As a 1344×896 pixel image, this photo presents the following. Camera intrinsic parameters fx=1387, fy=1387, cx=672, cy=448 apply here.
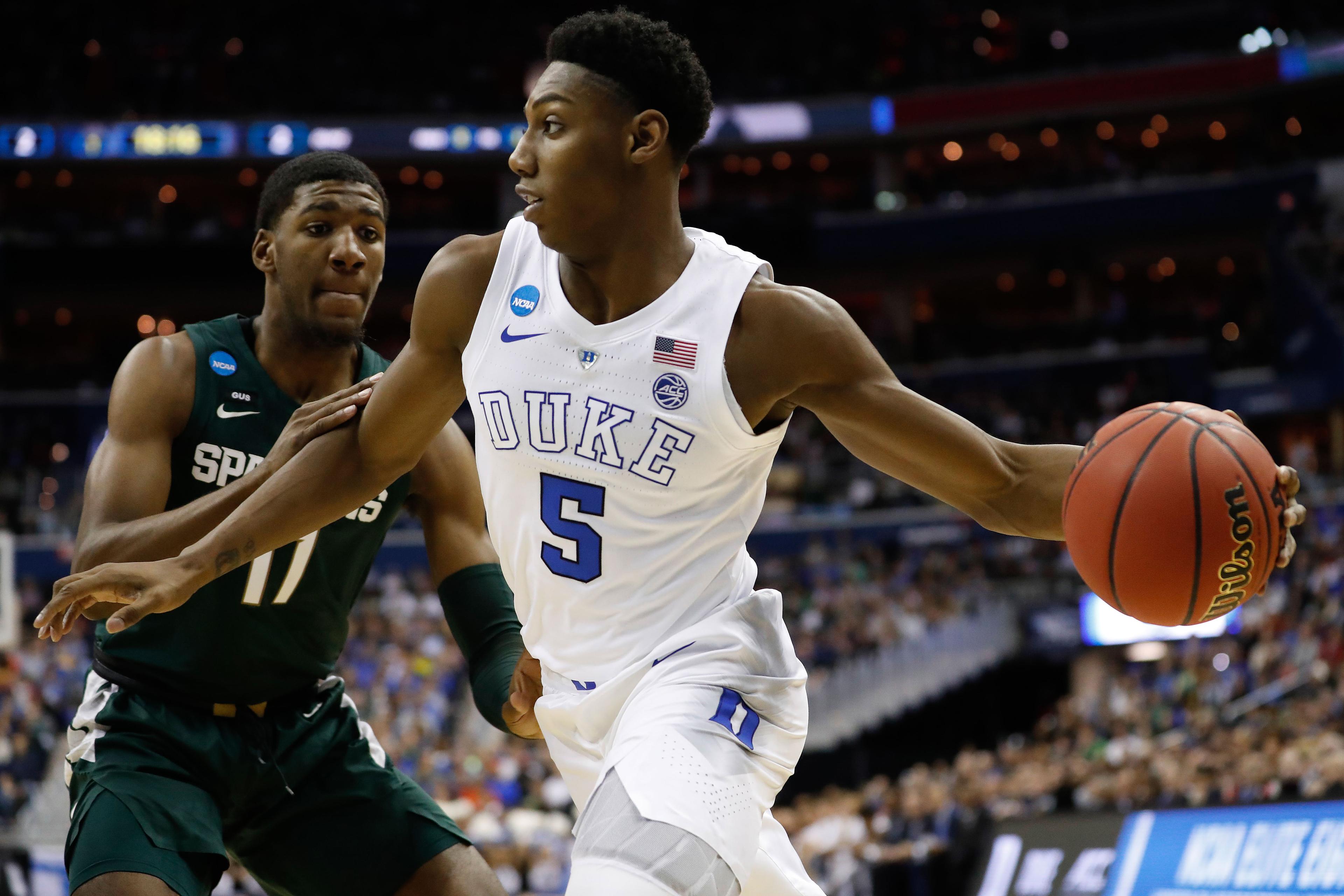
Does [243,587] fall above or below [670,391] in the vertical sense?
below

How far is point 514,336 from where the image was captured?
3.39m

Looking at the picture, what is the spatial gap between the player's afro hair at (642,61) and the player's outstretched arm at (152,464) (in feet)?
3.58

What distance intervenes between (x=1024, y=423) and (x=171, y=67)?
22.4m

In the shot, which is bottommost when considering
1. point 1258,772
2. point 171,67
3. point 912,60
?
point 1258,772

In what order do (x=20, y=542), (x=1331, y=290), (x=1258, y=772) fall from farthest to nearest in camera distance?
(x=1331, y=290)
(x=20, y=542)
(x=1258, y=772)

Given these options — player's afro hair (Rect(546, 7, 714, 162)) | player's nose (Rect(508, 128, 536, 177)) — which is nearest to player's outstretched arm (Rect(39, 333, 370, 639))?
player's nose (Rect(508, 128, 536, 177))

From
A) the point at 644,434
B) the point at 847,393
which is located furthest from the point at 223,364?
the point at 847,393

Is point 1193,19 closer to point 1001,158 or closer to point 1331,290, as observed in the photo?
point 1001,158

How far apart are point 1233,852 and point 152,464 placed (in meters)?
7.32

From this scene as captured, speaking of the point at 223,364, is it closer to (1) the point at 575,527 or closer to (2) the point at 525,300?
(2) the point at 525,300

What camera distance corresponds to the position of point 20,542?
82.3 ft

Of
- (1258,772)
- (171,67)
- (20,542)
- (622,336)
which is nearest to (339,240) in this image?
(622,336)

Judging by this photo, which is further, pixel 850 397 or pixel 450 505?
pixel 450 505

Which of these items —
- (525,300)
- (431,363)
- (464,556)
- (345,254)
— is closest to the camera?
(525,300)
